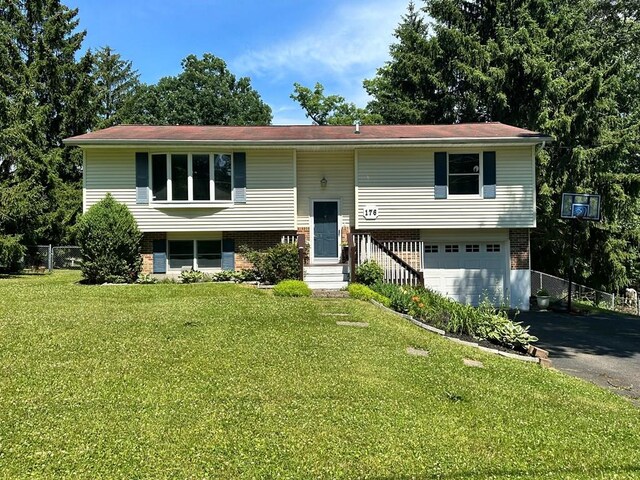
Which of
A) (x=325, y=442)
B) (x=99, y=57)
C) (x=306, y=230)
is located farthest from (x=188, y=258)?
(x=99, y=57)

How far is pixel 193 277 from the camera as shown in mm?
13539

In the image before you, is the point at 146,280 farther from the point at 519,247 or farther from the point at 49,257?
the point at 519,247

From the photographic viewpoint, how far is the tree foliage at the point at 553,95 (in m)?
19.0

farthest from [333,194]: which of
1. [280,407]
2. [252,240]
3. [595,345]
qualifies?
[280,407]

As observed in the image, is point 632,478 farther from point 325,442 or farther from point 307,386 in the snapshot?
point 307,386

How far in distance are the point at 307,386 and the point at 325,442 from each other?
1.23 meters

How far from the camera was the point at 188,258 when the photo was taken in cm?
1443

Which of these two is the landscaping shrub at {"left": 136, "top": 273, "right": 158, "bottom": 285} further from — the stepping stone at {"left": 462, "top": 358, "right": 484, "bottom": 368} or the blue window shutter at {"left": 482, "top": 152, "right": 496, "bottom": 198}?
the blue window shutter at {"left": 482, "top": 152, "right": 496, "bottom": 198}

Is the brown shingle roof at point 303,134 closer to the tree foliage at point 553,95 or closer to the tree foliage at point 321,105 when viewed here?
the tree foliage at point 553,95

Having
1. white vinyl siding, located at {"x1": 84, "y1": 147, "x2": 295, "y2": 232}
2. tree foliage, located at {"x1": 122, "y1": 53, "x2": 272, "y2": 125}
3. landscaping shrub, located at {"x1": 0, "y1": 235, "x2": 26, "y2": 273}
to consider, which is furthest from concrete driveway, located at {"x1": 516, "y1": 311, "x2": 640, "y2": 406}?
tree foliage, located at {"x1": 122, "y1": 53, "x2": 272, "y2": 125}

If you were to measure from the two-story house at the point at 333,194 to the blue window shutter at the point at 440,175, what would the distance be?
0.03m

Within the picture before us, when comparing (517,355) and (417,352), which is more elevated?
(417,352)

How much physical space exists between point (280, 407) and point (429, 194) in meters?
10.9

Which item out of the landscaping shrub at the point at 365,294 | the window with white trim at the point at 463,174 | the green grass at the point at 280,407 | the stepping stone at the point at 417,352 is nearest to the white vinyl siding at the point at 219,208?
the landscaping shrub at the point at 365,294
